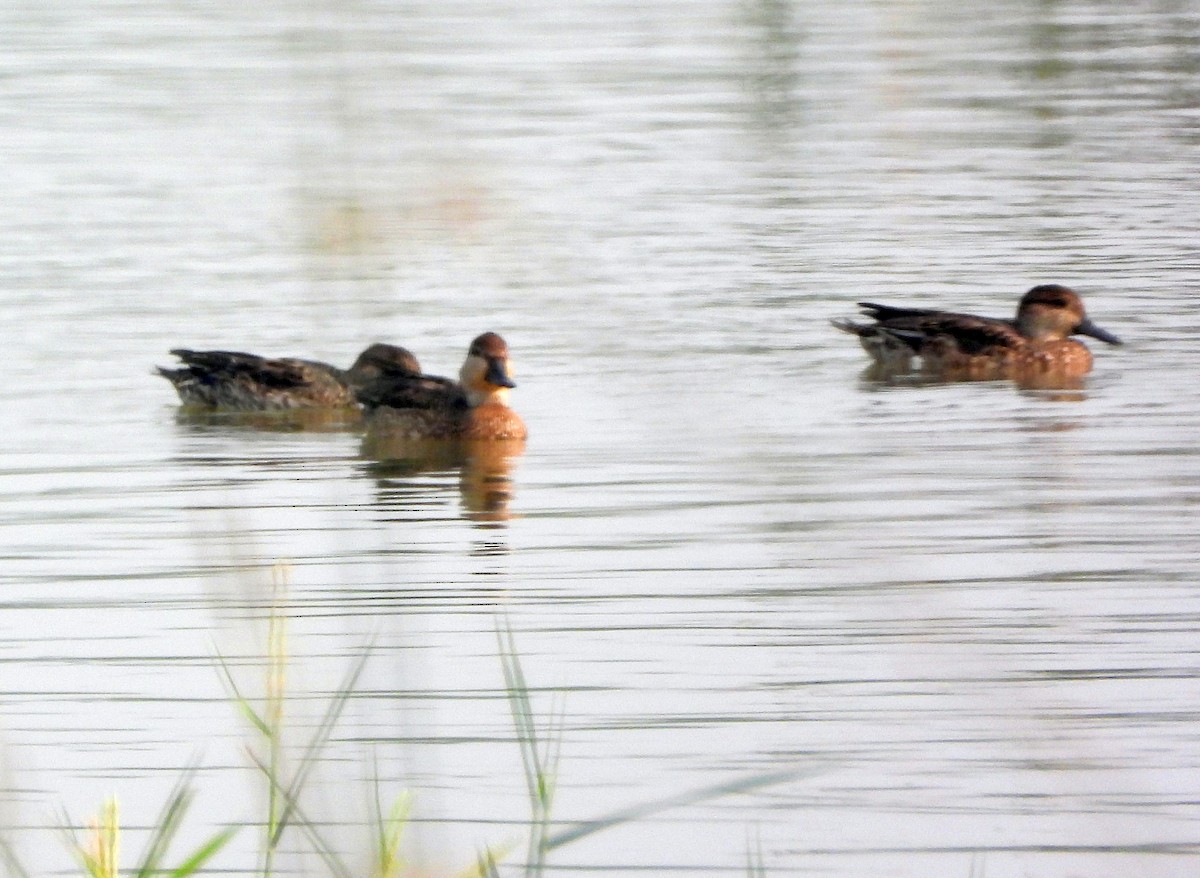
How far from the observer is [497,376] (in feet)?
33.0

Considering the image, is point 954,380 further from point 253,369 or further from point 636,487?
point 253,369

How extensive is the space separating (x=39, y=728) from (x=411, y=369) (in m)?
4.88

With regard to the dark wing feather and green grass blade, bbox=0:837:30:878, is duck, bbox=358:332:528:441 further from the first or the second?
green grass blade, bbox=0:837:30:878

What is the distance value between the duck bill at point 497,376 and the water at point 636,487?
0.28 meters

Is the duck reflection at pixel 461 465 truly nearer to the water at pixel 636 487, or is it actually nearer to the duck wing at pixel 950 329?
the water at pixel 636 487

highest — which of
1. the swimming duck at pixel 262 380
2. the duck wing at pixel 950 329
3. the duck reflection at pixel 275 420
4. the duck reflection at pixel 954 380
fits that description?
the duck wing at pixel 950 329

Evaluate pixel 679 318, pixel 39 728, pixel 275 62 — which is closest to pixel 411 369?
pixel 679 318

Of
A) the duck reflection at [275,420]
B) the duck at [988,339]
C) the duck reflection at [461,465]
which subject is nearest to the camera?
the duck reflection at [461,465]

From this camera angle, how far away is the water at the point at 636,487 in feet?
14.8

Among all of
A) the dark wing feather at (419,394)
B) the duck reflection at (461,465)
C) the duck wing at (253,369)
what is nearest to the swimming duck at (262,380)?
the duck wing at (253,369)

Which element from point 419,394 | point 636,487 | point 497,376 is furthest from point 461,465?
point 636,487

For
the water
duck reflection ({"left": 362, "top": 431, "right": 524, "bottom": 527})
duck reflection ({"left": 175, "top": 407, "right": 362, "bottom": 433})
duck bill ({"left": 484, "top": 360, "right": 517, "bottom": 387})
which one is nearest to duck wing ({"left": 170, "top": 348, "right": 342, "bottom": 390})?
duck reflection ({"left": 175, "top": 407, "right": 362, "bottom": 433})

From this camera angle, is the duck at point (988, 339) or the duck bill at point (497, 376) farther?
the duck at point (988, 339)

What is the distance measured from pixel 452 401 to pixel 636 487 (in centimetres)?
184
